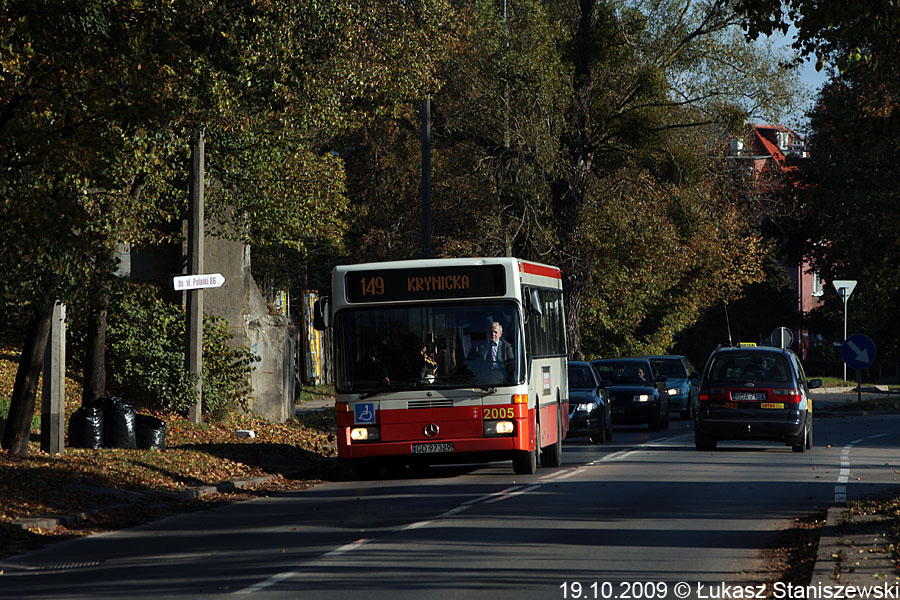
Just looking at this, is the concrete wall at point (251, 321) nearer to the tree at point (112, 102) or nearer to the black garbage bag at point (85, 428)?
the tree at point (112, 102)

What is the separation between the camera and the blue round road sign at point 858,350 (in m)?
35.5

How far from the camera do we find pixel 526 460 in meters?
19.7

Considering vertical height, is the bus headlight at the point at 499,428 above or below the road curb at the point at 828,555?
above

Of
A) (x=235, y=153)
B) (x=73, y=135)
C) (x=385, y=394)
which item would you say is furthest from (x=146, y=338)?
(x=73, y=135)

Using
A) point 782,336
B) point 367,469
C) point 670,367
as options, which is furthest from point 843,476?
point 782,336

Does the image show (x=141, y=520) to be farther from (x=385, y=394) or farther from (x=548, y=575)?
(x=548, y=575)

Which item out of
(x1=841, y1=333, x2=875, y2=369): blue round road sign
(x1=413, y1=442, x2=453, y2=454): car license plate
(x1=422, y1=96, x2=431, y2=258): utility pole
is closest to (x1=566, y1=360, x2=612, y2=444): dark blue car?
(x1=422, y1=96, x2=431, y2=258): utility pole

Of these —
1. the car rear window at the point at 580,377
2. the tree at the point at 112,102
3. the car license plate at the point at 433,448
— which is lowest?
the car license plate at the point at 433,448

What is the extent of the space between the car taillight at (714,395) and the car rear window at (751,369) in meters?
0.20

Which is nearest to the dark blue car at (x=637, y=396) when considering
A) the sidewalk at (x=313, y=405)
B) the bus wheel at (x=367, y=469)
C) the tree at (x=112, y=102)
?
the sidewalk at (x=313, y=405)

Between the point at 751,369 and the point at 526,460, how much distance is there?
6066 mm

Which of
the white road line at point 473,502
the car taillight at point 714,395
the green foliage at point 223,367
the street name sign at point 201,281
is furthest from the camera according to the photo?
the green foliage at point 223,367

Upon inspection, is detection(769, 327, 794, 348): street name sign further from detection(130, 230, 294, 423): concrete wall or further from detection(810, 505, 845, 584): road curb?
detection(810, 505, 845, 584): road curb

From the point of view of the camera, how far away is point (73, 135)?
1582 cm
